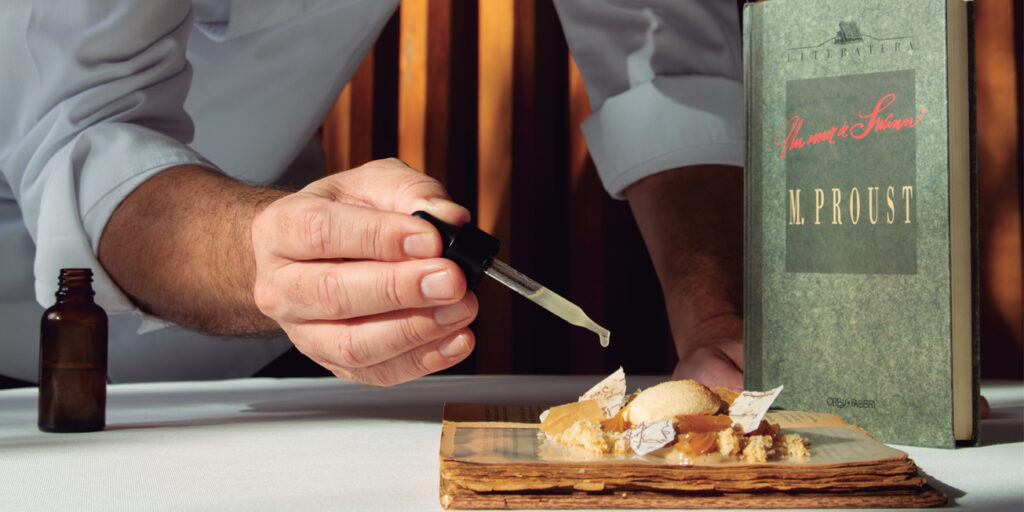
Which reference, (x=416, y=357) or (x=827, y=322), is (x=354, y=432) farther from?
(x=827, y=322)

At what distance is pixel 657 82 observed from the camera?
125cm

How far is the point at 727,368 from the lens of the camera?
0.85m

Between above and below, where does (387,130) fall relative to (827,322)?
above

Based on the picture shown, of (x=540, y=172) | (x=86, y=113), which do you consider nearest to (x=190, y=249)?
(x=86, y=113)

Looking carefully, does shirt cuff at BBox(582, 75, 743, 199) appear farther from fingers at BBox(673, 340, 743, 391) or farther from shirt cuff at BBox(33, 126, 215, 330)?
shirt cuff at BBox(33, 126, 215, 330)

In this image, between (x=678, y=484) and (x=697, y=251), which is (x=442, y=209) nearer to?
(x=678, y=484)

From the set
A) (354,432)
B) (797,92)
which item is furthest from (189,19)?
(797,92)

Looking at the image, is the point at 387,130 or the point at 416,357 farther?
the point at 387,130

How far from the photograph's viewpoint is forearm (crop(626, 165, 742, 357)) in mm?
1026

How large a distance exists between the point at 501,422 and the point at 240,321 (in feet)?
1.19

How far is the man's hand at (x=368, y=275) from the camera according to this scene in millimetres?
538

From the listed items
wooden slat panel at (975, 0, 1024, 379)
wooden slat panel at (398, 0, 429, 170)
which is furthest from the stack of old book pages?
wooden slat panel at (398, 0, 429, 170)

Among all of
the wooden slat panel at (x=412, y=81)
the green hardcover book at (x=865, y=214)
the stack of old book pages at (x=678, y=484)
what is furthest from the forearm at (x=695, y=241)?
the wooden slat panel at (x=412, y=81)

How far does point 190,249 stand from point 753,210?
1.65ft
